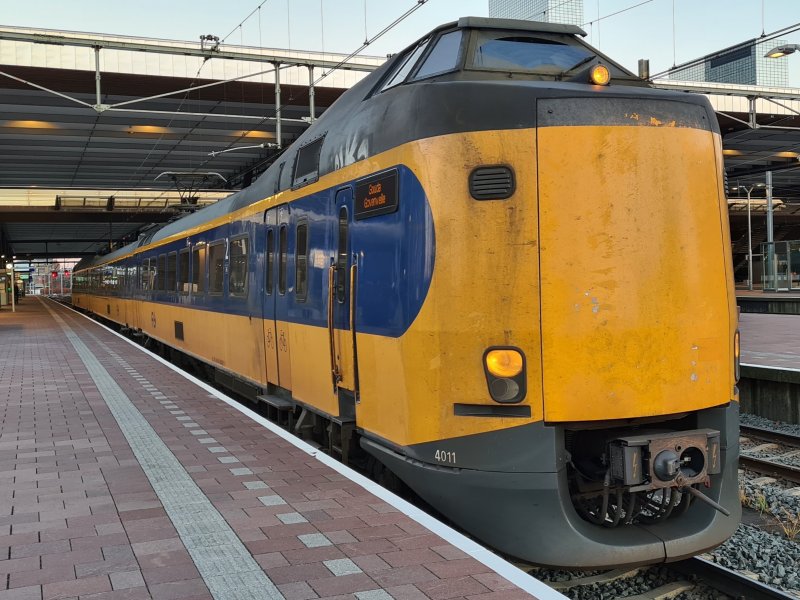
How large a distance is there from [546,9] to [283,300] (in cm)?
924

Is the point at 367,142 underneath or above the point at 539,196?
above

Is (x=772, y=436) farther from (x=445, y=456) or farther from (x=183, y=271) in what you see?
(x=183, y=271)

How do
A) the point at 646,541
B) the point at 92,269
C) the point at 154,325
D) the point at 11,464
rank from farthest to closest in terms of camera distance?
the point at 92,269, the point at 154,325, the point at 11,464, the point at 646,541

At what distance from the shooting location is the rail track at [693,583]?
14.7 feet

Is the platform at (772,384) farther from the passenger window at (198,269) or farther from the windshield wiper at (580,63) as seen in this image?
the passenger window at (198,269)

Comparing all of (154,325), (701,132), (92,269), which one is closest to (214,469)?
(701,132)

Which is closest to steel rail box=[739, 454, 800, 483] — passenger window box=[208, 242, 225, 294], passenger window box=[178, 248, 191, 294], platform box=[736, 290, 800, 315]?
passenger window box=[208, 242, 225, 294]

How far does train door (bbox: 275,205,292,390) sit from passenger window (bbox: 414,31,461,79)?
229 centimetres

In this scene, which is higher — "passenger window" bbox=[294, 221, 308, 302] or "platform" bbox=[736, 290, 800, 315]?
→ "passenger window" bbox=[294, 221, 308, 302]

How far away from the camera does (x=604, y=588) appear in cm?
473

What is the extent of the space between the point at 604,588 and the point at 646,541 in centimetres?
55

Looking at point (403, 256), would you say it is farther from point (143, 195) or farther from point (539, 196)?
point (143, 195)

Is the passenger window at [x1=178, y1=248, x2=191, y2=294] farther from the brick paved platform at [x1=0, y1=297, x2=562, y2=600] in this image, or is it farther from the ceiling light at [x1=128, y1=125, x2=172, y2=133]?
the ceiling light at [x1=128, y1=125, x2=172, y2=133]

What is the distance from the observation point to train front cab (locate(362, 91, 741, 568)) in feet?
14.6
